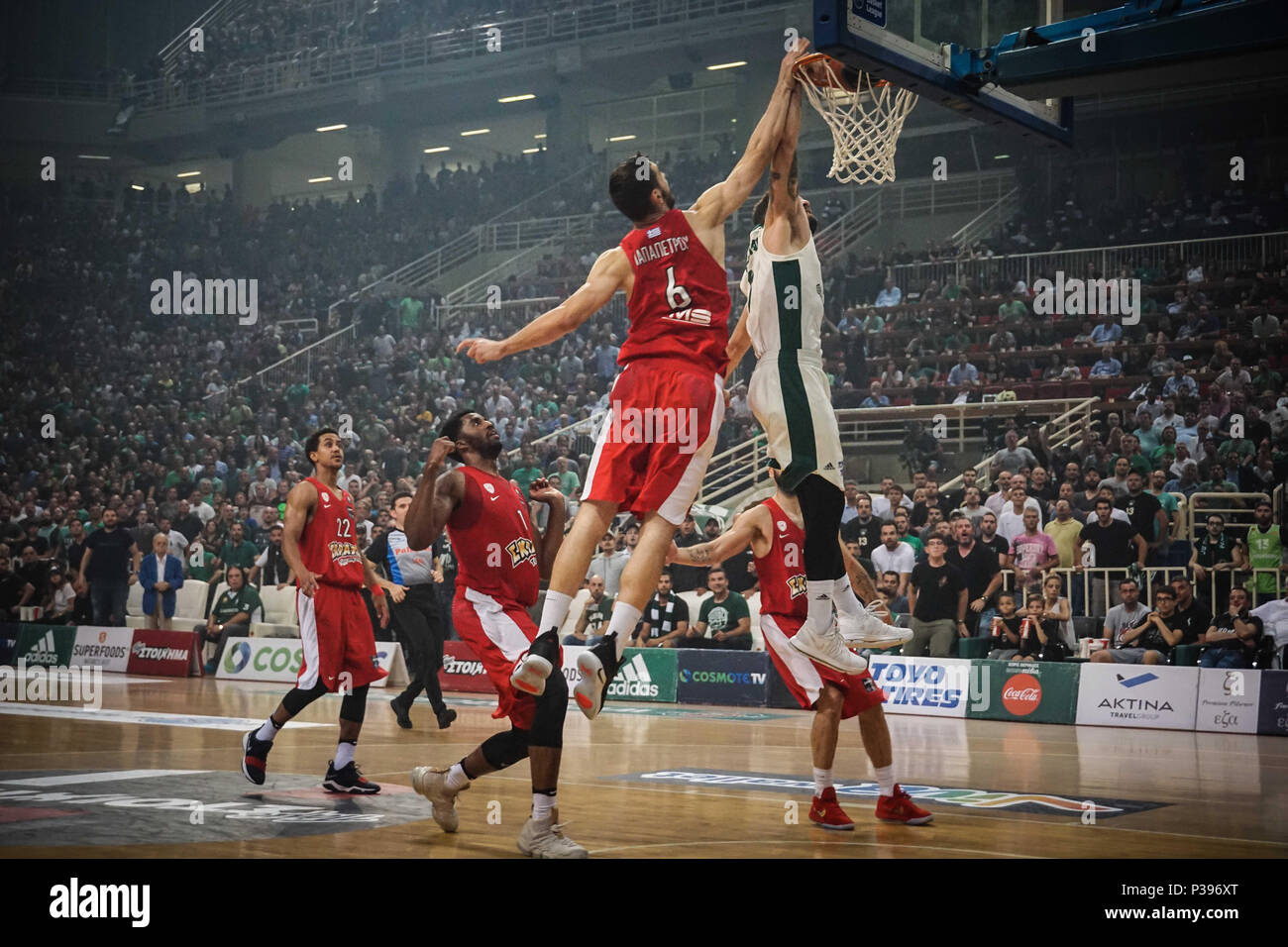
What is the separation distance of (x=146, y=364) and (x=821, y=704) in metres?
23.6

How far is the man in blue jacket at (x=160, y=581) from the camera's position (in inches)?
774

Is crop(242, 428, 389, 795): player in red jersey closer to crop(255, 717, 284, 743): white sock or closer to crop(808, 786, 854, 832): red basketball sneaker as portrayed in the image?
crop(255, 717, 284, 743): white sock

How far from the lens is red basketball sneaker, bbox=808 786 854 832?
6.79m

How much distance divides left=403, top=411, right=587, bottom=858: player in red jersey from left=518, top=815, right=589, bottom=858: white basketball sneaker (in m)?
0.27

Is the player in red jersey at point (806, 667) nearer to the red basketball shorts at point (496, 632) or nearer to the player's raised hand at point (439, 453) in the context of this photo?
the red basketball shorts at point (496, 632)

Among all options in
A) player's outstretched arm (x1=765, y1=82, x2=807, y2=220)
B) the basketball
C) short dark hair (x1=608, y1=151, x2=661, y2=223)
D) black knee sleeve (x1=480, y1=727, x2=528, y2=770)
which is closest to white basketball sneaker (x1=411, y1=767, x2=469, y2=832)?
black knee sleeve (x1=480, y1=727, x2=528, y2=770)

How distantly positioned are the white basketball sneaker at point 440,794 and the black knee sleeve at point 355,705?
1.59m

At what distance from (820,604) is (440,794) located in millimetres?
2067

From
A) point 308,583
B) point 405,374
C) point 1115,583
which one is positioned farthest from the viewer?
point 405,374

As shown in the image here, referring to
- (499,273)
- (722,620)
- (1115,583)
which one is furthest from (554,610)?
(499,273)

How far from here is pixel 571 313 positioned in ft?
18.9

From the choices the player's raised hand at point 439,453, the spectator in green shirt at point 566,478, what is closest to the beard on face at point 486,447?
the player's raised hand at point 439,453

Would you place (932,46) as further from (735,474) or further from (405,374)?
(405,374)

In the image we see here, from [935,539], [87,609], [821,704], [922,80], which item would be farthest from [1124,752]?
[87,609]
